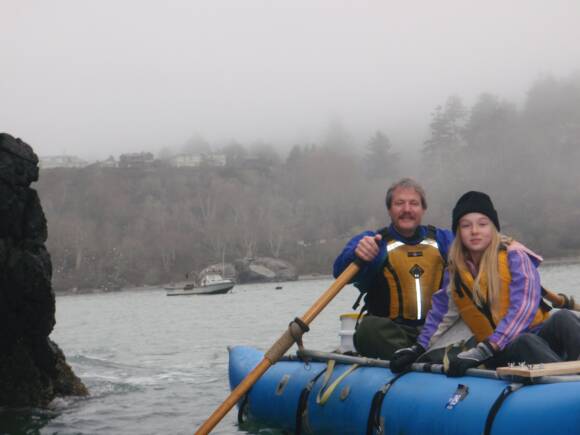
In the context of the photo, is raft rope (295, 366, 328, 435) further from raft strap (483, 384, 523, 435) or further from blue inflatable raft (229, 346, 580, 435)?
raft strap (483, 384, 523, 435)

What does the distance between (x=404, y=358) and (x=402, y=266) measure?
101cm

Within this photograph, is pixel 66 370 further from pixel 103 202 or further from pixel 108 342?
pixel 103 202

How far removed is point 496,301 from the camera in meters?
6.38

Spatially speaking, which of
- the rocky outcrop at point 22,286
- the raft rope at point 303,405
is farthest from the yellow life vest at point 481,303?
the rocky outcrop at point 22,286

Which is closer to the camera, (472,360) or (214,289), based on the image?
(472,360)

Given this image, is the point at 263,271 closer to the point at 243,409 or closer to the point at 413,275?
the point at 243,409

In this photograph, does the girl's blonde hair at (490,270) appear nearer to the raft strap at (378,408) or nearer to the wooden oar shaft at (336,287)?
the raft strap at (378,408)

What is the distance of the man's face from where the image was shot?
7633 mm

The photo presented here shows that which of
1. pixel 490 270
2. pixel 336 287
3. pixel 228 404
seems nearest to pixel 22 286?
pixel 228 404

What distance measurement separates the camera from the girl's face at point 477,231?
6.50 m

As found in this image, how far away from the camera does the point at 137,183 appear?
5674 inches

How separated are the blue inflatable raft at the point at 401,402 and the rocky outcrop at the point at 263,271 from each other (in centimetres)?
9604

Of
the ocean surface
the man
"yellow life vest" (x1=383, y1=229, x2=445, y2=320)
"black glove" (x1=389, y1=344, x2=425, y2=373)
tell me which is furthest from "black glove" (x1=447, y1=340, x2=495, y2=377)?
the ocean surface

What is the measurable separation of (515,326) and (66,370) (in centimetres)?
809
